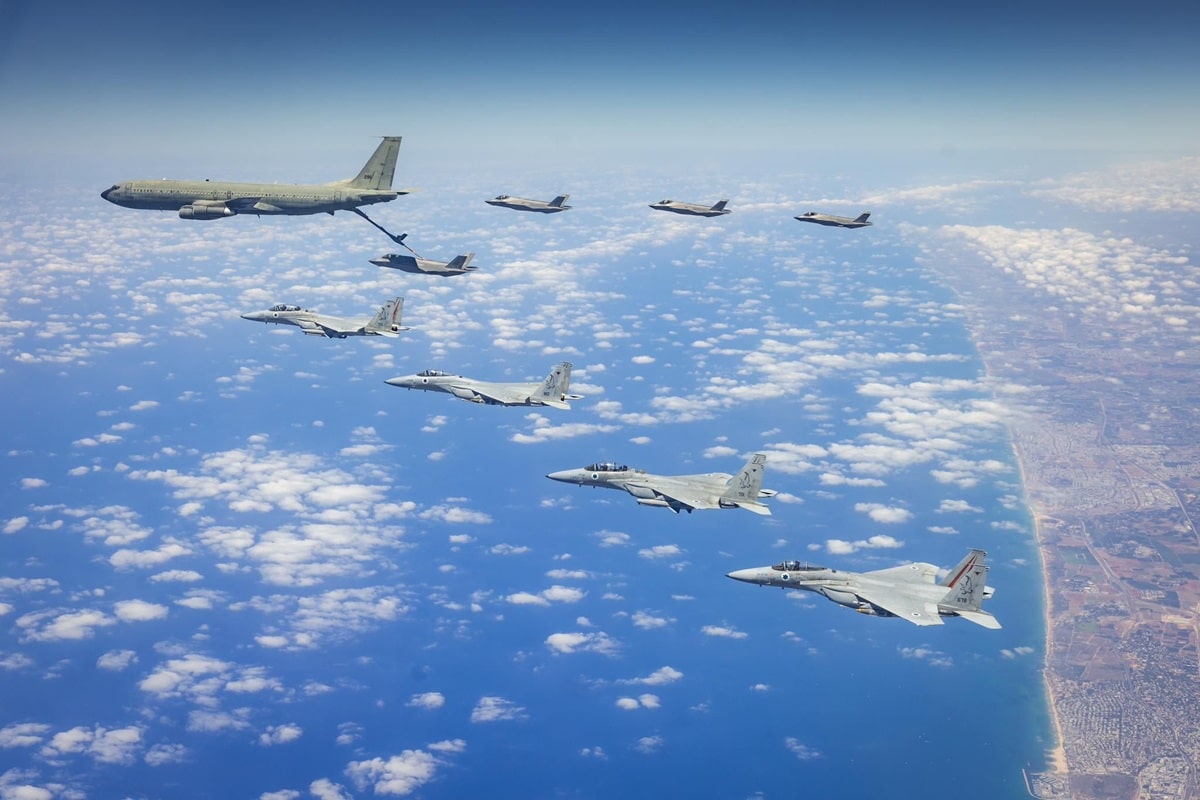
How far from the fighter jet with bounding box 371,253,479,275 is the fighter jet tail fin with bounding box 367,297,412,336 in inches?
74.1

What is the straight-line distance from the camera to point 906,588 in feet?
69.9

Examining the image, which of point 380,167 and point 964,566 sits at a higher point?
point 380,167

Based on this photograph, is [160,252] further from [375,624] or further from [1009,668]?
[1009,668]

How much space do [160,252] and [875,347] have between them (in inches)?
2881

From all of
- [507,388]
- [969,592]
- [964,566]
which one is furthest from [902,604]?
[507,388]

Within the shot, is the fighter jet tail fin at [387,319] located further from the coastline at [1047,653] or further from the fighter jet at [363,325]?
the coastline at [1047,653]

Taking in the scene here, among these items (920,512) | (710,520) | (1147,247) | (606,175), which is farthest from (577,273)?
(1147,247)

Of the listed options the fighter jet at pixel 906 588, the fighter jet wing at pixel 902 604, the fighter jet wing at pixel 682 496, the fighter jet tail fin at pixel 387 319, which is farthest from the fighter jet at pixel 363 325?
the fighter jet wing at pixel 902 604

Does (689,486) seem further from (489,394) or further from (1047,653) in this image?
(1047,653)

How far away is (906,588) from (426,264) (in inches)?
718

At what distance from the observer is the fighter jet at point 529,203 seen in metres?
30.8

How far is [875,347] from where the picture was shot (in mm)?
83688

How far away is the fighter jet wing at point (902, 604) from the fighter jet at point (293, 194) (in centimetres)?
1636

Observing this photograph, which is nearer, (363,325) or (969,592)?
(969,592)
